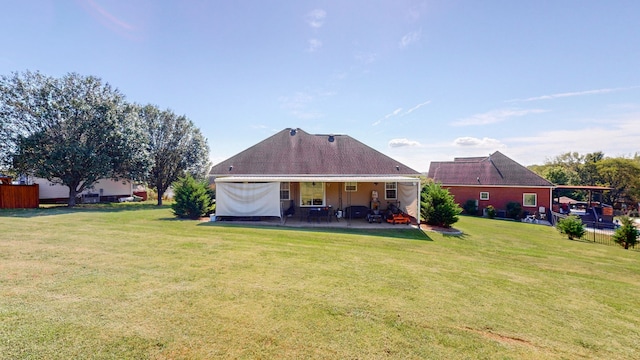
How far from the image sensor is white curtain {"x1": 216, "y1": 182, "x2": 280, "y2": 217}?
14.6 m

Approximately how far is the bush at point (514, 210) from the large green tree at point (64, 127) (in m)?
33.8

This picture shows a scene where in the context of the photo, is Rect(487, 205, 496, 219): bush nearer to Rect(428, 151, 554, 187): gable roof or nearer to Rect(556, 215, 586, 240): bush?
Rect(428, 151, 554, 187): gable roof

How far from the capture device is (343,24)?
1241 centimetres

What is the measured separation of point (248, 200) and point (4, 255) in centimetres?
922

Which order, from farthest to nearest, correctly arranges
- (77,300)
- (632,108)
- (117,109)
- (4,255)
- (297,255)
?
(117,109) → (632,108) → (297,255) → (4,255) → (77,300)

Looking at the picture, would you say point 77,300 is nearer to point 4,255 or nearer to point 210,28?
point 4,255

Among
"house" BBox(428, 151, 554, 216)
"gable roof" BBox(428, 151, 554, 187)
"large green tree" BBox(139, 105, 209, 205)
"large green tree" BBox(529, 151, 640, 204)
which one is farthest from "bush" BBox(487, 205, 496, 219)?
"large green tree" BBox(139, 105, 209, 205)

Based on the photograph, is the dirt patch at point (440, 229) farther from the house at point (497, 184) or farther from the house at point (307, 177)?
the house at point (497, 184)

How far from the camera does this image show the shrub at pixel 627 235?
1349 centimetres

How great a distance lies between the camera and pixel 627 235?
13.6 metres

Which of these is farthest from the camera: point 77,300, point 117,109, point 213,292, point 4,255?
point 117,109

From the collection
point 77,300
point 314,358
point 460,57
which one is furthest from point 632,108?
point 77,300

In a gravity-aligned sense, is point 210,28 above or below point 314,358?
above

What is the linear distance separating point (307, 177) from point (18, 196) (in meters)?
20.4
